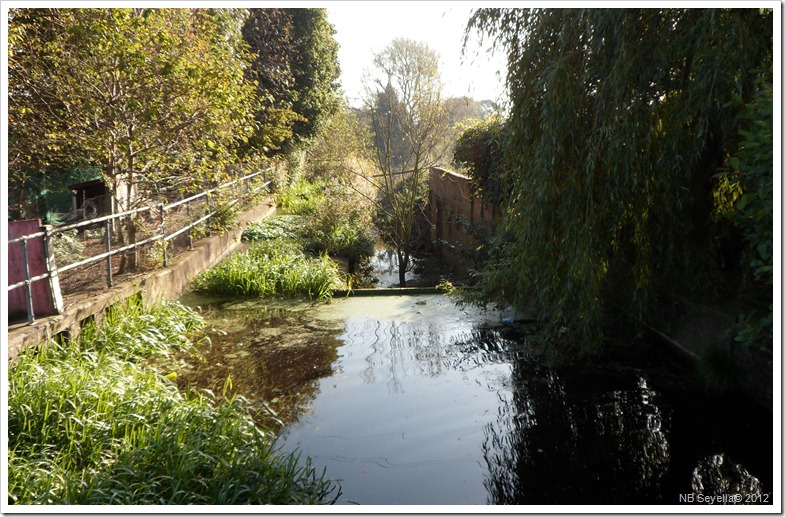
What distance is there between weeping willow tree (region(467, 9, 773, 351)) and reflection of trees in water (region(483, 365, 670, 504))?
1.77ft

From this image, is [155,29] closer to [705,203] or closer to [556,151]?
[556,151]

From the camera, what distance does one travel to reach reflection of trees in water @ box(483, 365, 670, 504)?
156 inches

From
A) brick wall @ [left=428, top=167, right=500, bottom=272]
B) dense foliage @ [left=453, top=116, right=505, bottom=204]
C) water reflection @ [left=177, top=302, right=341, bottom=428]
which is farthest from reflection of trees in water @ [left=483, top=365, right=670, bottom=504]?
dense foliage @ [left=453, top=116, right=505, bottom=204]

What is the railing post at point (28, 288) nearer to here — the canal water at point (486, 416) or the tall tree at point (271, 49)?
the canal water at point (486, 416)

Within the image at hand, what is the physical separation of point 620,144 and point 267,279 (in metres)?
6.09

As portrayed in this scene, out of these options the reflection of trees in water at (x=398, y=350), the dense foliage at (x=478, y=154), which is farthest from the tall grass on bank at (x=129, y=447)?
the dense foliage at (x=478, y=154)

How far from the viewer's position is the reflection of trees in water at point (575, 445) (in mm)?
3957

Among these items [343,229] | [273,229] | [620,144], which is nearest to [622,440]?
[620,144]

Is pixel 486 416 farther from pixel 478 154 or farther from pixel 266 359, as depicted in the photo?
pixel 478 154

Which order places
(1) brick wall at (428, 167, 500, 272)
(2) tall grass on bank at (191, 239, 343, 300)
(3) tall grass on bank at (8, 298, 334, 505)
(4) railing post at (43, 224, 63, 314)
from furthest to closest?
(1) brick wall at (428, 167, 500, 272) < (2) tall grass on bank at (191, 239, 343, 300) < (4) railing post at (43, 224, 63, 314) < (3) tall grass on bank at (8, 298, 334, 505)

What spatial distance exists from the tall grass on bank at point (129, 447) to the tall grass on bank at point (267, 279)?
13.5 ft

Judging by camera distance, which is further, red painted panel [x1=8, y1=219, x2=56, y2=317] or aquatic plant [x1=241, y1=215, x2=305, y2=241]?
aquatic plant [x1=241, y1=215, x2=305, y2=241]

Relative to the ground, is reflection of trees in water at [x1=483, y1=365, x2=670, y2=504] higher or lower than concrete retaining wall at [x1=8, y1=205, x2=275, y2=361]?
lower

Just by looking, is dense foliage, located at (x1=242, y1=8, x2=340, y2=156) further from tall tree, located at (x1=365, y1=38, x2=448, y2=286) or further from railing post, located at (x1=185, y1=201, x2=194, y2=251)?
railing post, located at (x1=185, y1=201, x2=194, y2=251)
